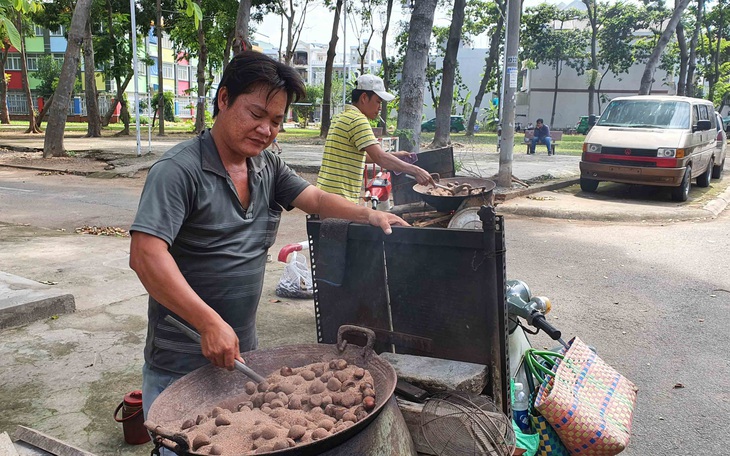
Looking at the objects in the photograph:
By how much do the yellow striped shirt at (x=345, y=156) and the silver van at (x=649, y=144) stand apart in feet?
28.9

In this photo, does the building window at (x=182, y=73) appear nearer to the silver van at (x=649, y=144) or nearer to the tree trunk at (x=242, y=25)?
the tree trunk at (x=242, y=25)

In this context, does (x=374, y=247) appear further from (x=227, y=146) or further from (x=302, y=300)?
(x=302, y=300)

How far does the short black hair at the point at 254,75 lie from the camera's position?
2146 millimetres

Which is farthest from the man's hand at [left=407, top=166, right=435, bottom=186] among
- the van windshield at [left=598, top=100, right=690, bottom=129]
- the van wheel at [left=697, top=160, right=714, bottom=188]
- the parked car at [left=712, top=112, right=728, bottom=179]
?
the parked car at [left=712, top=112, right=728, bottom=179]

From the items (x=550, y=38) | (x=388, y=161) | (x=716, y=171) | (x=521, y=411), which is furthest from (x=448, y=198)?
(x=550, y=38)

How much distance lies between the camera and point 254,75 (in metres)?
2.14

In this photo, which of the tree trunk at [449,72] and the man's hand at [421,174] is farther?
the tree trunk at [449,72]

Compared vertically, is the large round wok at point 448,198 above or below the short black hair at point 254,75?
below

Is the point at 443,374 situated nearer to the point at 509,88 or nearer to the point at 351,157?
the point at 351,157

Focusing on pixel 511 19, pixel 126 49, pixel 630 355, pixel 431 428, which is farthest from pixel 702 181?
pixel 126 49

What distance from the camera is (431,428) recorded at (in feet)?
8.09

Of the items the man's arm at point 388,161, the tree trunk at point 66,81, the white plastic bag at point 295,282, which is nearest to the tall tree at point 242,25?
Answer: the tree trunk at point 66,81

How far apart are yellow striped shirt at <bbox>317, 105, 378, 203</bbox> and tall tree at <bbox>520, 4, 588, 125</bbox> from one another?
135 ft

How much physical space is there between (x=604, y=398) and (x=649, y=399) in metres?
1.30
